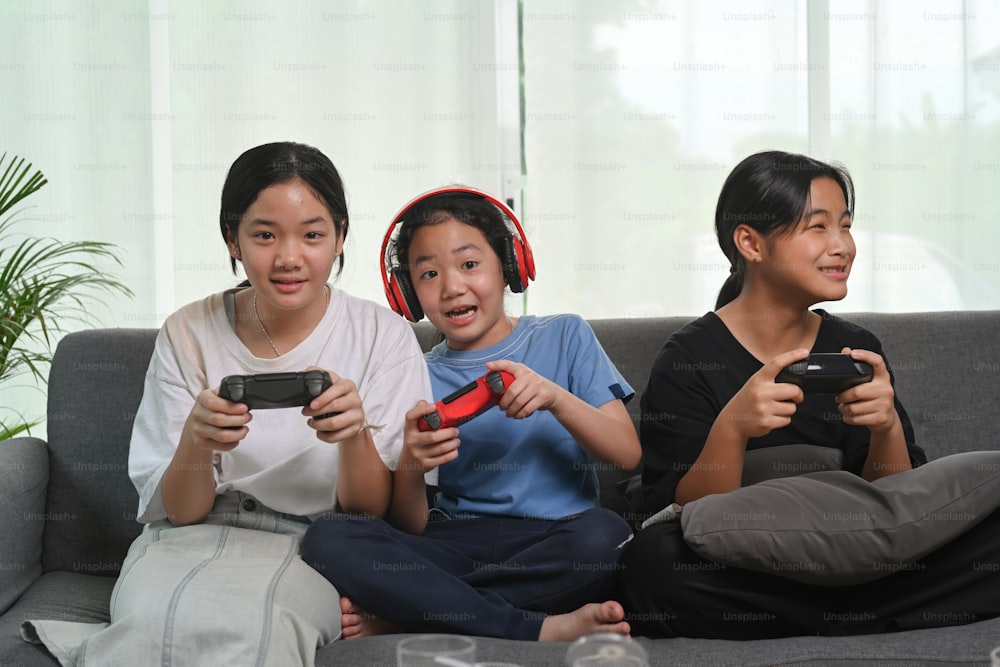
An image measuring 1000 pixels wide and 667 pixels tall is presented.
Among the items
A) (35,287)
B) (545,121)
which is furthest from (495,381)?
(545,121)

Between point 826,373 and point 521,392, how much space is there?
49 centimetres

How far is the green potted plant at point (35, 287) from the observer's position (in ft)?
8.40

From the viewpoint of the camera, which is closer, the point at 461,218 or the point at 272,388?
the point at 272,388

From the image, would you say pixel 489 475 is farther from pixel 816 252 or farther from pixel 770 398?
pixel 816 252

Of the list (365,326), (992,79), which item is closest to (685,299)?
(992,79)

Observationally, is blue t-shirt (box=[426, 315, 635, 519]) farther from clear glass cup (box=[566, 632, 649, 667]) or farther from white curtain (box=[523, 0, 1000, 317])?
white curtain (box=[523, 0, 1000, 317])

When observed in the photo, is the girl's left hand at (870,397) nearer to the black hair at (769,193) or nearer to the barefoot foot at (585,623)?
the black hair at (769,193)

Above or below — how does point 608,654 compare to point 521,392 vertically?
below

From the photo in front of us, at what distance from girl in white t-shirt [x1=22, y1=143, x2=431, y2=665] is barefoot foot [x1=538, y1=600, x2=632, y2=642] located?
33 centimetres

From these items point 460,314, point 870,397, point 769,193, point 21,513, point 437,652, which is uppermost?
point 769,193

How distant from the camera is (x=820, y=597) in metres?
1.44

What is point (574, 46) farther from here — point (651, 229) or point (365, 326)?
point (365, 326)

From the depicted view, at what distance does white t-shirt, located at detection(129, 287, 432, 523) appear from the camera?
1614 mm

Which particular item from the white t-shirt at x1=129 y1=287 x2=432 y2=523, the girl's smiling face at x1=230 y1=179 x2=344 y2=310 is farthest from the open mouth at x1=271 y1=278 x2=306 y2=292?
the white t-shirt at x1=129 y1=287 x2=432 y2=523
